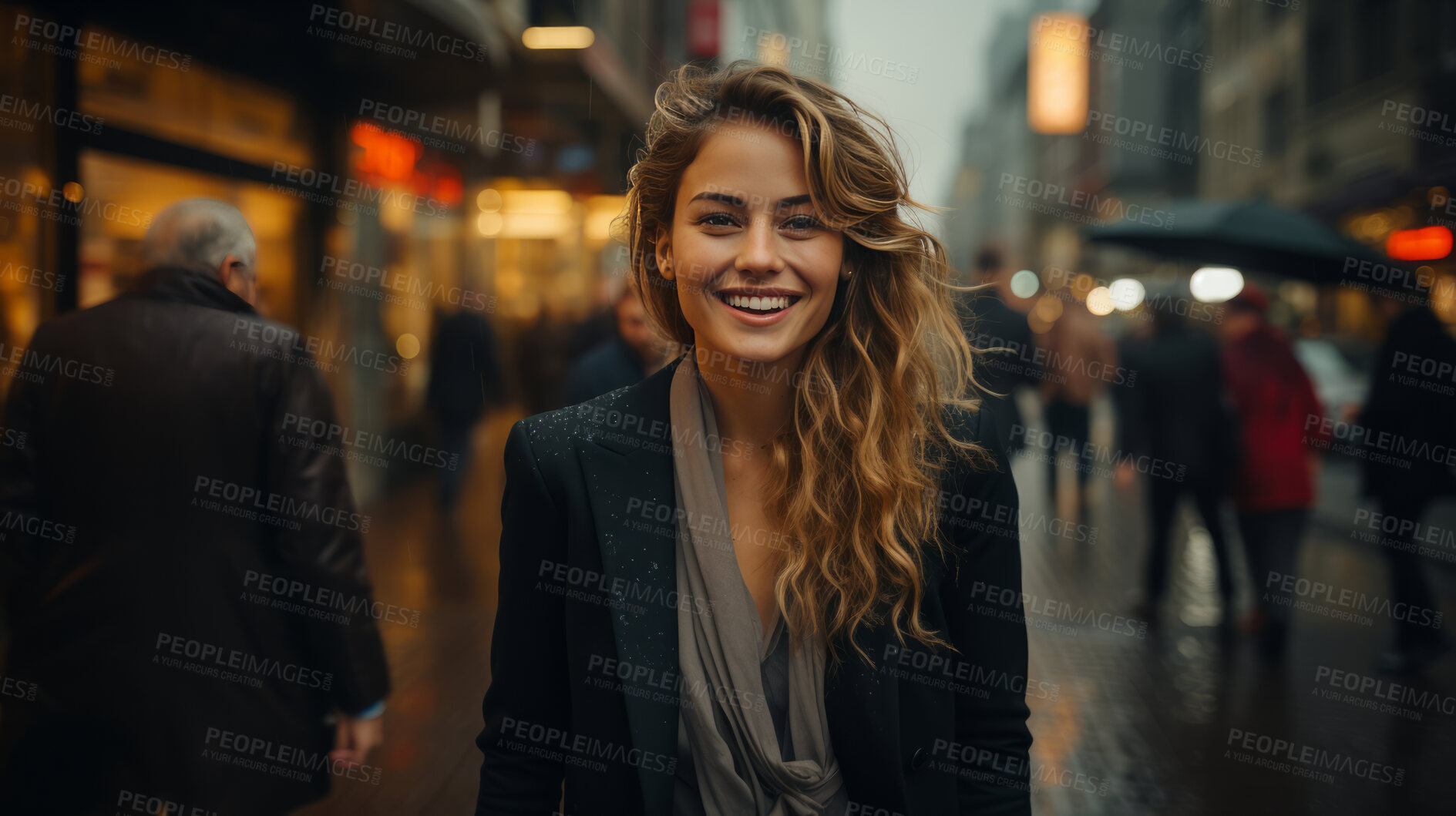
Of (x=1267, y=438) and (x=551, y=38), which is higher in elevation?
(x=551, y=38)

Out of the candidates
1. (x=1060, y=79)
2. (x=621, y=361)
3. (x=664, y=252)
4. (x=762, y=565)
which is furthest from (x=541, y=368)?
(x=1060, y=79)

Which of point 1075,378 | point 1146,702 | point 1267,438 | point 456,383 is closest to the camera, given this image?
point 1146,702

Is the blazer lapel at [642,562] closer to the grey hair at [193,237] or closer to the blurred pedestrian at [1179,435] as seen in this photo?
the grey hair at [193,237]

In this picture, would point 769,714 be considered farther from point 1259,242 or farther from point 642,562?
point 1259,242

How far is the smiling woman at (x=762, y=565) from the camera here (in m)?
1.76

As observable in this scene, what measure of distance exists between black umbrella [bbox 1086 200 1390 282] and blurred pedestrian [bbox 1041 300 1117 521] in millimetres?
1896

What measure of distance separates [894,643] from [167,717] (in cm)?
210

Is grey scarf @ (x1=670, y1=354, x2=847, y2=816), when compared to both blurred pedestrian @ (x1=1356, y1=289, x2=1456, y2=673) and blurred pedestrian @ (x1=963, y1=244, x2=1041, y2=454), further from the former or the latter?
blurred pedestrian @ (x1=1356, y1=289, x2=1456, y2=673)

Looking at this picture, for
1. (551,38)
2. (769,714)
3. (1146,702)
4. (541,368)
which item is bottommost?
(1146,702)

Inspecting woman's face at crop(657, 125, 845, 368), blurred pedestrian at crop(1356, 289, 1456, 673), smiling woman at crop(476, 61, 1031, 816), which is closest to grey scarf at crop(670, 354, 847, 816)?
smiling woman at crop(476, 61, 1031, 816)

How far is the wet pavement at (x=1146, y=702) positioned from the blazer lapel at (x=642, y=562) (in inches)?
100

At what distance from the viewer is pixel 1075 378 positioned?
9.69m

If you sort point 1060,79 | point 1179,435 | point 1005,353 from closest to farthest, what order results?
point 1005,353, point 1179,435, point 1060,79

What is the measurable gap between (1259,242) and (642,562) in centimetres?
624
